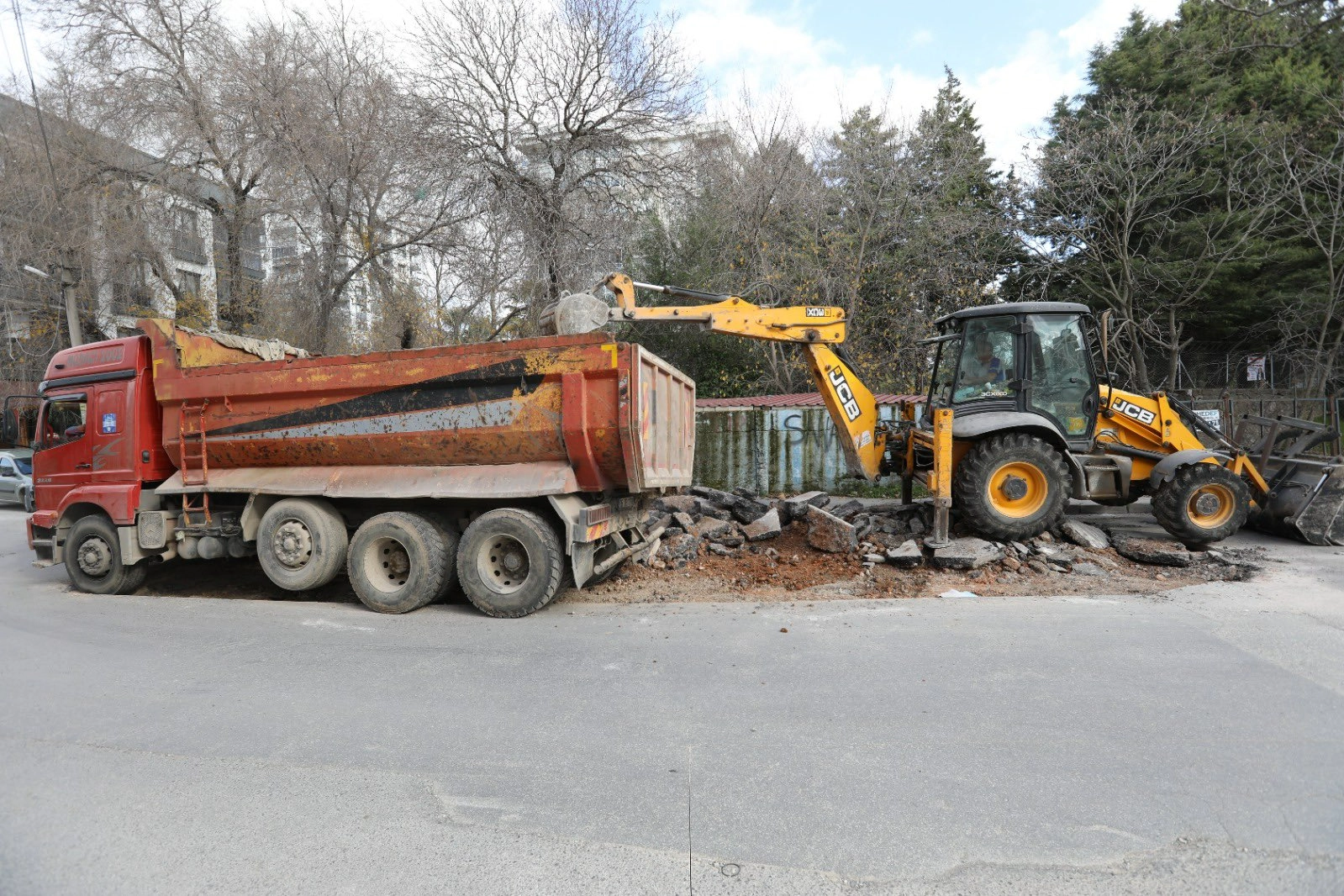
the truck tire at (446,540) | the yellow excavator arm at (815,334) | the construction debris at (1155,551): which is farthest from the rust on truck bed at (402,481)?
the construction debris at (1155,551)

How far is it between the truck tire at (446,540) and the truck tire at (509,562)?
8.3 inches

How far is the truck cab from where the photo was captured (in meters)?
7.93

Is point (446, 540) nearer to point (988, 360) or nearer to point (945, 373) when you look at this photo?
point (945, 373)

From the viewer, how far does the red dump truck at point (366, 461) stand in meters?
6.56

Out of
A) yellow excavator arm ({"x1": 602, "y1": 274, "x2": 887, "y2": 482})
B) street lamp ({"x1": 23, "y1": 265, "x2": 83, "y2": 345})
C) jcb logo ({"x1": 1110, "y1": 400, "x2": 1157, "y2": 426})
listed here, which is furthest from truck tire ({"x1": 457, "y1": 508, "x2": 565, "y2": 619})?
street lamp ({"x1": 23, "y1": 265, "x2": 83, "y2": 345})

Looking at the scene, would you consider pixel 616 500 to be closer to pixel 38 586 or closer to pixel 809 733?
pixel 809 733

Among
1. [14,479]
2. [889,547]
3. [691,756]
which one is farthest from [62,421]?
[14,479]

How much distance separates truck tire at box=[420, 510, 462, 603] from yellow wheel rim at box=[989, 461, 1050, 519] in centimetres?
579

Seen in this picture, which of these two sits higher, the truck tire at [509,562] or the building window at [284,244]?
the building window at [284,244]

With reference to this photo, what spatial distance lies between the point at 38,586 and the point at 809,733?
935 centimetres

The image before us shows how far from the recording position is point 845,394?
913 cm

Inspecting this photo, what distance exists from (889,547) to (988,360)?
8.34 ft

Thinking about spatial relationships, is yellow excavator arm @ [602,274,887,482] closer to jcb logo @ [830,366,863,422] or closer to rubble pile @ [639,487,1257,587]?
jcb logo @ [830,366,863,422]

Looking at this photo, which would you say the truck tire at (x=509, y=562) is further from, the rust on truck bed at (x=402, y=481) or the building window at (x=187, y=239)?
the building window at (x=187, y=239)
